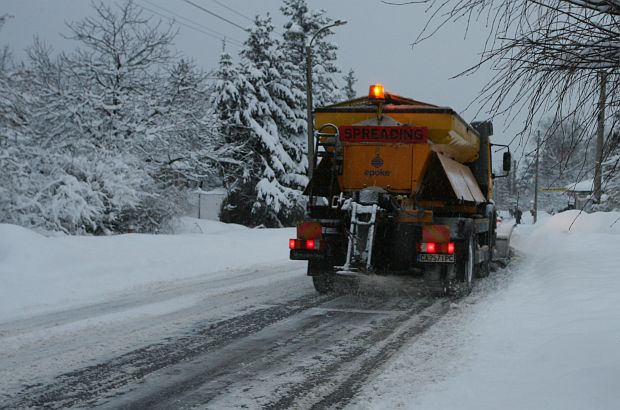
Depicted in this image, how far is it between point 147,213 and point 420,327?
13.4m

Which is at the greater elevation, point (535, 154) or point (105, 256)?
point (535, 154)

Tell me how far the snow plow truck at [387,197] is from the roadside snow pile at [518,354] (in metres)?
0.99

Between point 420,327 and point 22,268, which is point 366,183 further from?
point 22,268

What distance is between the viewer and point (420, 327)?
23.1 ft

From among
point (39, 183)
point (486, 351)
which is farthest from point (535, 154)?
point (39, 183)

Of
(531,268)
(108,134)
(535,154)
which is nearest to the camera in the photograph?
(535,154)

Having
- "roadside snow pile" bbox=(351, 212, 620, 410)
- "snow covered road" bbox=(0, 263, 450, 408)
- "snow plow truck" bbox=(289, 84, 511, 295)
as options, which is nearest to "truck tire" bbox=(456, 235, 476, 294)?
"snow plow truck" bbox=(289, 84, 511, 295)

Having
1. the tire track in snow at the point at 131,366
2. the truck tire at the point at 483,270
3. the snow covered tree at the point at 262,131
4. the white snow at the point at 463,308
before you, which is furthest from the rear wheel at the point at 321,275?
the snow covered tree at the point at 262,131

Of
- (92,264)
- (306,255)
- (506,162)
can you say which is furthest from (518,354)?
(506,162)

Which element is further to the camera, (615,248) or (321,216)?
(615,248)

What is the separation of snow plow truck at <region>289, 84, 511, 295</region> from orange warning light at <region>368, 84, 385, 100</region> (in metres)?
0.02

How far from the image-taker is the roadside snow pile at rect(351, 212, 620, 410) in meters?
4.25

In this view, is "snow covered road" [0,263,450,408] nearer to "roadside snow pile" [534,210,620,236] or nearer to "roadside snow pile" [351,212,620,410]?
"roadside snow pile" [351,212,620,410]

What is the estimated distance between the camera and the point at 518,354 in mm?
5535
